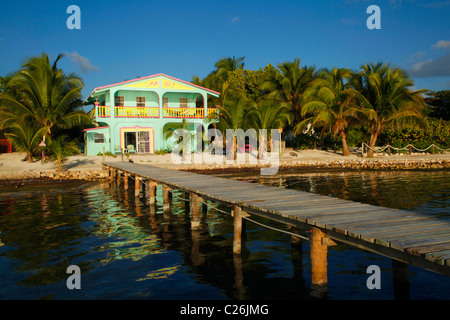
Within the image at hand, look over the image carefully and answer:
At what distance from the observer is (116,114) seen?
1184 inches

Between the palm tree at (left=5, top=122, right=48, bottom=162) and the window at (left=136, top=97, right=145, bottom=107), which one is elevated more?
the window at (left=136, top=97, right=145, bottom=107)

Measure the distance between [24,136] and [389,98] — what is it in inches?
1004

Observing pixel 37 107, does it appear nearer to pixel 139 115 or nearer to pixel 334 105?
pixel 139 115

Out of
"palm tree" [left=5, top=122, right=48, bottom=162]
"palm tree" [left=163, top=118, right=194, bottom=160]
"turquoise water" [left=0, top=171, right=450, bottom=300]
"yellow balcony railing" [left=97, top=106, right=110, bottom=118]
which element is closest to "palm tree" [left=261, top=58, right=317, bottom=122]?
"palm tree" [left=163, top=118, right=194, bottom=160]

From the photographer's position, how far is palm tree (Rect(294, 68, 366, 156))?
29828 mm

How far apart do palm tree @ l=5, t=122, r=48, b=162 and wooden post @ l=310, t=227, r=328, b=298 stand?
75.7 feet

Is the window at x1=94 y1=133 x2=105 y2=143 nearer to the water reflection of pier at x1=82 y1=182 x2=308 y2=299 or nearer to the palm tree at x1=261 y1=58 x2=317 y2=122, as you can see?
the palm tree at x1=261 y1=58 x2=317 y2=122

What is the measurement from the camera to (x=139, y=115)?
30828mm

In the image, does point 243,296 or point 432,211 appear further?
point 432,211

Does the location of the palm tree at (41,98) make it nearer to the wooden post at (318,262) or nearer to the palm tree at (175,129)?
the palm tree at (175,129)
